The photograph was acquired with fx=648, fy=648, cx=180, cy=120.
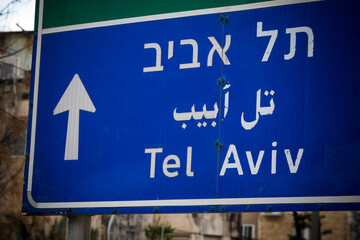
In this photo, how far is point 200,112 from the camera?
5273 mm

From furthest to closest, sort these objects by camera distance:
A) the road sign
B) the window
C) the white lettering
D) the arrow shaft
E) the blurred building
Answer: the window → the blurred building → the arrow shaft → the white lettering → the road sign

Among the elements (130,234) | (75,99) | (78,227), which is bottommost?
Result: (130,234)

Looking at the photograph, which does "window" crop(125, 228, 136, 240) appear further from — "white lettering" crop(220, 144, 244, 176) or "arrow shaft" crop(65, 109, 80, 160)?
"white lettering" crop(220, 144, 244, 176)

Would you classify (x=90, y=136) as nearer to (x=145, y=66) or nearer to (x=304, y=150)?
(x=145, y=66)

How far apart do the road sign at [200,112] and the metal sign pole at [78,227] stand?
111 millimetres

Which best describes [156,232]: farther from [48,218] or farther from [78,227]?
[78,227]

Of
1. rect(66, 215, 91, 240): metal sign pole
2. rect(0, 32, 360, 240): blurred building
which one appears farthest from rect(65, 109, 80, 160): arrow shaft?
rect(0, 32, 360, 240): blurred building

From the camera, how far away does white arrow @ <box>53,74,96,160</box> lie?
224 inches

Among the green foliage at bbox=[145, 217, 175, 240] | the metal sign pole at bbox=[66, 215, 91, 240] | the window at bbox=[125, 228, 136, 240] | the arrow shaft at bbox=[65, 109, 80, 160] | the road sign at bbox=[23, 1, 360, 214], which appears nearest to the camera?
the road sign at bbox=[23, 1, 360, 214]

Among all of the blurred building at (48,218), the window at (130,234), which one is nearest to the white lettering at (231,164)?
the blurred building at (48,218)

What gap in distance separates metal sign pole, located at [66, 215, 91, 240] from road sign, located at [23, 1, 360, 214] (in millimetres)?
111

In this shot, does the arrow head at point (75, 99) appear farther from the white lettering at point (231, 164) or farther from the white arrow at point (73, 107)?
the white lettering at point (231, 164)

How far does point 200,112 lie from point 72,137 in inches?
47.5

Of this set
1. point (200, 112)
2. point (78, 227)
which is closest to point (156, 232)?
point (78, 227)
